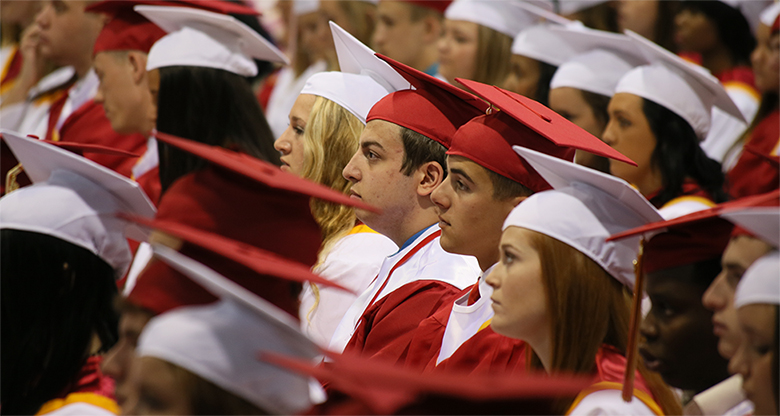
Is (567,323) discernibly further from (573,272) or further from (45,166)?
(45,166)

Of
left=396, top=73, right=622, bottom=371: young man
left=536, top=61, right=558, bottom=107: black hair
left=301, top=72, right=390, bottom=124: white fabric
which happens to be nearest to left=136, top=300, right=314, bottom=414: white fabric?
left=396, top=73, right=622, bottom=371: young man

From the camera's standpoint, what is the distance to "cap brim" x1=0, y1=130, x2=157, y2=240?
2428 mm

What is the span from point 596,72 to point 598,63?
5 centimetres

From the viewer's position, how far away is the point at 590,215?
88.4 inches

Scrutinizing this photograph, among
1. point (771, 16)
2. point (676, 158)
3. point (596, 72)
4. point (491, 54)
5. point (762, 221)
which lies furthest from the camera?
point (491, 54)

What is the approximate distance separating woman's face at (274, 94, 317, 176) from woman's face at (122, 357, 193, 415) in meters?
2.11

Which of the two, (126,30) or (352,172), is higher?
(352,172)

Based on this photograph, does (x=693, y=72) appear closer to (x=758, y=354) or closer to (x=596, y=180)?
(x=596, y=180)

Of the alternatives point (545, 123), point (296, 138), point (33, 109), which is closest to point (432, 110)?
point (545, 123)

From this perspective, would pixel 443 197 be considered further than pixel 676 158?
No

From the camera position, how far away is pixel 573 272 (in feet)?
7.30

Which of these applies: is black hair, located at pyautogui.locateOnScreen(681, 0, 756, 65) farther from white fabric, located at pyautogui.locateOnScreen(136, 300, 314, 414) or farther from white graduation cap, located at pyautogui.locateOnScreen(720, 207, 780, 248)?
white fabric, located at pyautogui.locateOnScreen(136, 300, 314, 414)

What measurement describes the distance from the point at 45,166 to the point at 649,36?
4.72 metres

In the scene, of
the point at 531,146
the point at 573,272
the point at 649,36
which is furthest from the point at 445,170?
the point at 649,36
